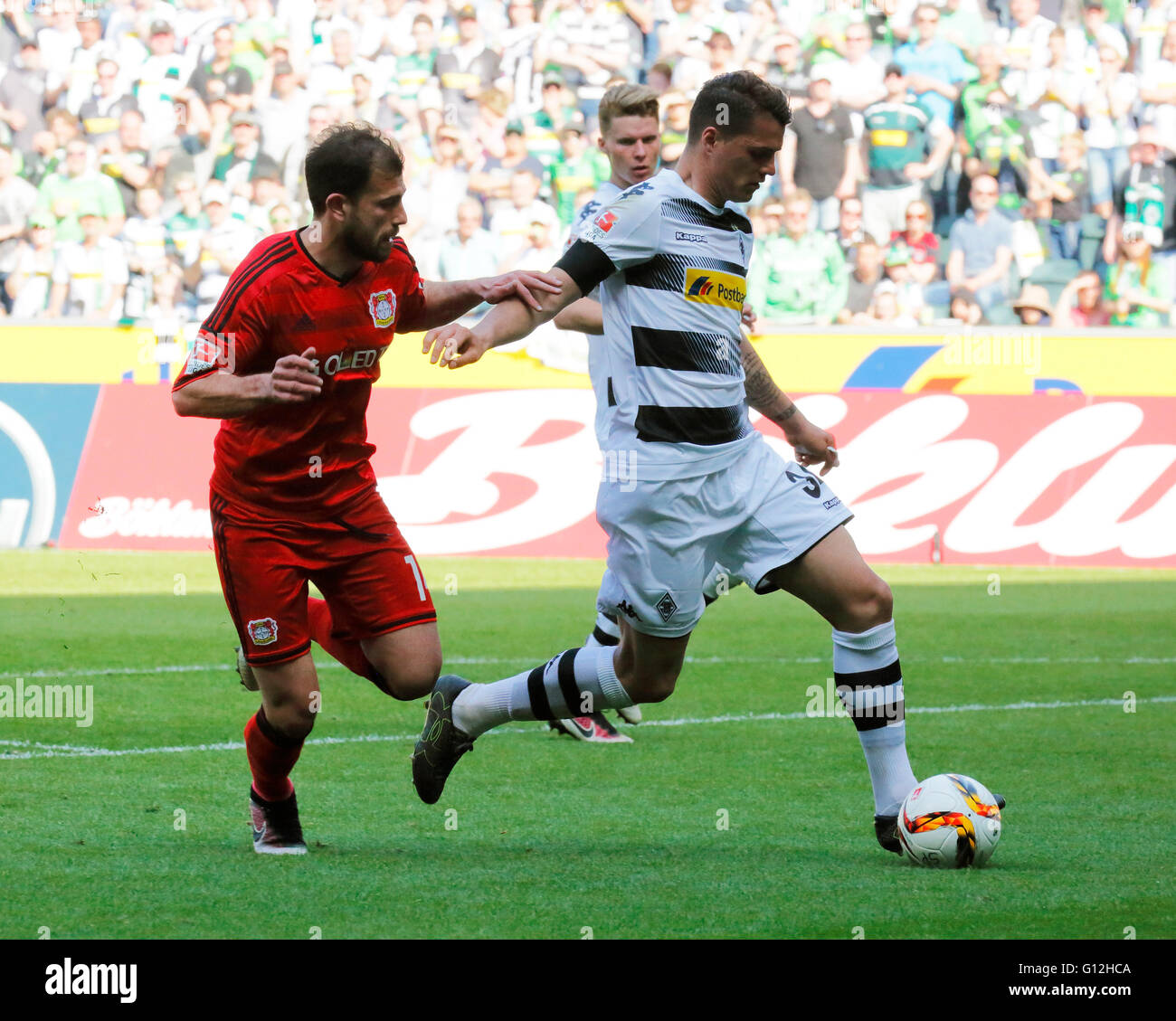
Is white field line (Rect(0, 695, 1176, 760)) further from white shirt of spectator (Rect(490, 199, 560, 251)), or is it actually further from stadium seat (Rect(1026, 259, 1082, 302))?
white shirt of spectator (Rect(490, 199, 560, 251))

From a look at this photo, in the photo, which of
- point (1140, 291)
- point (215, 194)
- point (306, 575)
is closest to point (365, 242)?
point (306, 575)

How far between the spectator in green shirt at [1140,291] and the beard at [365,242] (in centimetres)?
1299

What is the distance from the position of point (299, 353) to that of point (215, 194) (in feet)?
46.4

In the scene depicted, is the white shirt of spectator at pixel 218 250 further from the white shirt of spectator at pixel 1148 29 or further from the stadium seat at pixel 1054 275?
the white shirt of spectator at pixel 1148 29

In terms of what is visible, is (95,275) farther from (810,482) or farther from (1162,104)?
(810,482)

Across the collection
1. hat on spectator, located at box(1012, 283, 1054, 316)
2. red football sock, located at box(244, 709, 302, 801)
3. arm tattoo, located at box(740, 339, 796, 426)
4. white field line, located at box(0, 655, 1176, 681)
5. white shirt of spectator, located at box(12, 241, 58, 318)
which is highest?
arm tattoo, located at box(740, 339, 796, 426)

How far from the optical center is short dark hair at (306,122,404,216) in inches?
208

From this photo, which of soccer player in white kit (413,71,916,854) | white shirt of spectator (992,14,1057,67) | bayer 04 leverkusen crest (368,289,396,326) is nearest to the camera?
bayer 04 leverkusen crest (368,289,396,326)

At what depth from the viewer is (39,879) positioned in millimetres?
5059

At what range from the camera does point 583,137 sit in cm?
1897

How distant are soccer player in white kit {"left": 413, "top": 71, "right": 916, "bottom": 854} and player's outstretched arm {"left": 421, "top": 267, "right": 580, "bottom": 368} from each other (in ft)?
0.08

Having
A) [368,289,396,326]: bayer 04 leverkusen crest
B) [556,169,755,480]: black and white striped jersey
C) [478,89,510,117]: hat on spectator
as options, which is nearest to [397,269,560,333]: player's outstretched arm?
[368,289,396,326]: bayer 04 leverkusen crest

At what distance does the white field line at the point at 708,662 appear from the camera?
9.55 m
